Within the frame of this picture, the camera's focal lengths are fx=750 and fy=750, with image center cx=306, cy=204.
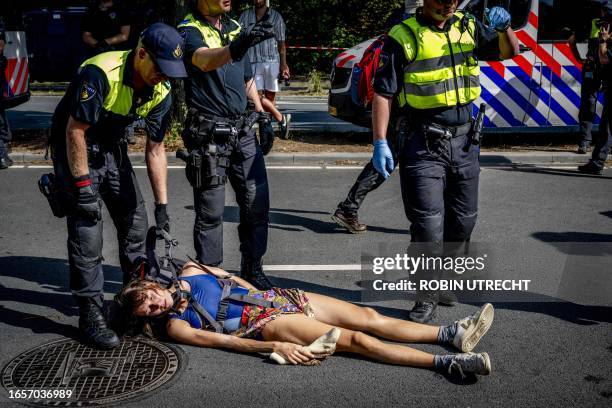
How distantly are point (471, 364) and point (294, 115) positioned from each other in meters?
11.3

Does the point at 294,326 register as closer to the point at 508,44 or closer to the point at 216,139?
the point at 216,139

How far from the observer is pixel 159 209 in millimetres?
4734

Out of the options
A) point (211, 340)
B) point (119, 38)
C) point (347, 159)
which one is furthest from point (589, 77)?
point (211, 340)

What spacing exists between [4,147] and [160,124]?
5582 mm

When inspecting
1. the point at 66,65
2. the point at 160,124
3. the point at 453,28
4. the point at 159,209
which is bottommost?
the point at 66,65

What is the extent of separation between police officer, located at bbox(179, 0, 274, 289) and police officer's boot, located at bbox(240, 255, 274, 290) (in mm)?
54

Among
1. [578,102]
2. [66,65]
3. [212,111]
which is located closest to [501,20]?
[212,111]

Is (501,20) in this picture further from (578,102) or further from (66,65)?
(66,65)

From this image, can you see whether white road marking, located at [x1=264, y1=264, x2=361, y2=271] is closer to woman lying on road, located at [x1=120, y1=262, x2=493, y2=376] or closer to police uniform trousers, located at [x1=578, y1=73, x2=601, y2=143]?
woman lying on road, located at [x1=120, y1=262, x2=493, y2=376]

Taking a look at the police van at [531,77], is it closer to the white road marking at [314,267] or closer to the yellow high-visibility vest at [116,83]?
the white road marking at [314,267]

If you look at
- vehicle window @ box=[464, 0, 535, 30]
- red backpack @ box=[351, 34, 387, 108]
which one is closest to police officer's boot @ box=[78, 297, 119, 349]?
red backpack @ box=[351, 34, 387, 108]

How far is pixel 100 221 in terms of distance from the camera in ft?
14.6

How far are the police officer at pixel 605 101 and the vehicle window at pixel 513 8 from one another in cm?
129

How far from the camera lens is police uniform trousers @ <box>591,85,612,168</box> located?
8844 millimetres
